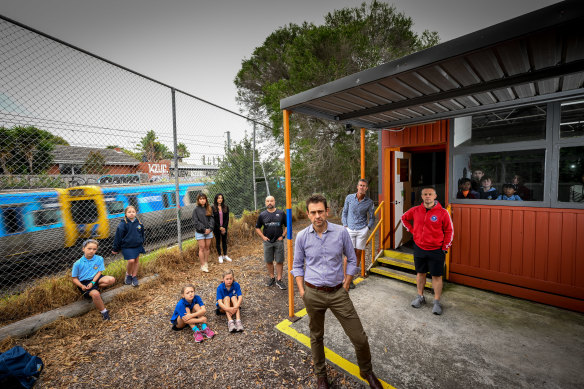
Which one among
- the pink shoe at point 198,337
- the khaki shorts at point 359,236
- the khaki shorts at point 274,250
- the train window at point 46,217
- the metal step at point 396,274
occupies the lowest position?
the pink shoe at point 198,337

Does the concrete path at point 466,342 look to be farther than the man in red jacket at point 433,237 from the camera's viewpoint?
No

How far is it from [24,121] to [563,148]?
760 centimetres

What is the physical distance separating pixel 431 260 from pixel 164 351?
3848 mm

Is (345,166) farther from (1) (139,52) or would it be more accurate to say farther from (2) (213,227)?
(1) (139,52)

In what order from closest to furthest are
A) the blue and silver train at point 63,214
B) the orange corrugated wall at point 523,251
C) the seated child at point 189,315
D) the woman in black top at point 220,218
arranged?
the seated child at point 189,315
the orange corrugated wall at point 523,251
the blue and silver train at point 63,214
the woman in black top at point 220,218

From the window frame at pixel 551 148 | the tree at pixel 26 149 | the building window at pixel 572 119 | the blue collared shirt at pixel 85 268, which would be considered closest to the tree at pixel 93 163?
the tree at pixel 26 149

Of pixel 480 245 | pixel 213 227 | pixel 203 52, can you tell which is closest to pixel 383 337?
pixel 480 245

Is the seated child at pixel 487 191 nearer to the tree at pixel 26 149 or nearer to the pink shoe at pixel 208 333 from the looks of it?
the pink shoe at pixel 208 333

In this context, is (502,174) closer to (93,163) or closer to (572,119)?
(572,119)

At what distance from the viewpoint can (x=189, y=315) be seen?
10.8ft

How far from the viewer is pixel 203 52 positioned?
9.24 metres

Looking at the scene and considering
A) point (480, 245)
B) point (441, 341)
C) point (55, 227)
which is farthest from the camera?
point (55, 227)

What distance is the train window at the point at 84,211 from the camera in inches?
259

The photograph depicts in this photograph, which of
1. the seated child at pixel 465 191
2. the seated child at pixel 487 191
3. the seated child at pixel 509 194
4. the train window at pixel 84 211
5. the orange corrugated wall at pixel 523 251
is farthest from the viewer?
the train window at pixel 84 211
